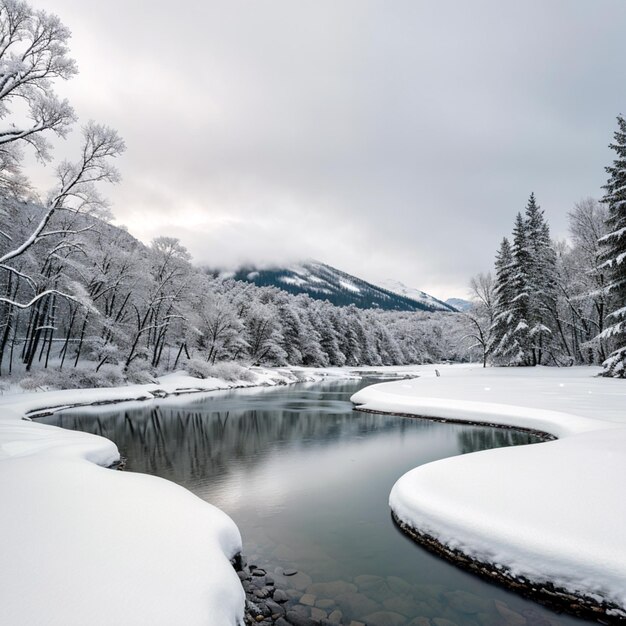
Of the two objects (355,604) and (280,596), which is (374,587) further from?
(280,596)

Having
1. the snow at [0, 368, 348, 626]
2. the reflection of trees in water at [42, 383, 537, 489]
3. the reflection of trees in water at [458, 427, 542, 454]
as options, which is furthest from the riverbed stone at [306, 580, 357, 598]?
the reflection of trees in water at [458, 427, 542, 454]

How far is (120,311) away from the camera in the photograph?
35719 millimetres

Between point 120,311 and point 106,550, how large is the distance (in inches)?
1346

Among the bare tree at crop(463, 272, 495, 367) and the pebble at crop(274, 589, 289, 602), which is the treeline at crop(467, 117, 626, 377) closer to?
the bare tree at crop(463, 272, 495, 367)

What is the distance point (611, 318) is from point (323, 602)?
89.6 ft

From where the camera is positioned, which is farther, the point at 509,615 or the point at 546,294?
the point at 546,294

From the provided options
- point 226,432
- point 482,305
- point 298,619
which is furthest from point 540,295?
point 298,619

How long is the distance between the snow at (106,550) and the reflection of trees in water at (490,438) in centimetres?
1184

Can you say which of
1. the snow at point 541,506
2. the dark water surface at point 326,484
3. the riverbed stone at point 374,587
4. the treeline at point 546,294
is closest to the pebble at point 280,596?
the dark water surface at point 326,484

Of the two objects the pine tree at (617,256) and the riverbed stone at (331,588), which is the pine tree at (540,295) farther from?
the riverbed stone at (331,588)

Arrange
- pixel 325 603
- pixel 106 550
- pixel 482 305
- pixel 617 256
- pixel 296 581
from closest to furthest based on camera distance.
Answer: pixel 106 550 → pixel 325 603 → pixel 296 581 → pixel 617 256 → pixel 482 305

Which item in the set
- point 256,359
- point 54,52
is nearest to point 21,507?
point 54,52

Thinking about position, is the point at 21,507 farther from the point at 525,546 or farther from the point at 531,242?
the point at 531,242

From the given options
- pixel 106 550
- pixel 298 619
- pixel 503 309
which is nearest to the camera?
pixel 106 550
